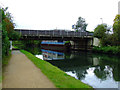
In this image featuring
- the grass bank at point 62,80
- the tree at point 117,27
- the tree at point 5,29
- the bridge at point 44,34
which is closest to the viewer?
the grass bank at point 62,80

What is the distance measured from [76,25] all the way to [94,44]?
1516 inches

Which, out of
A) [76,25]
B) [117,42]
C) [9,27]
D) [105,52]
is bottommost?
[105,52]

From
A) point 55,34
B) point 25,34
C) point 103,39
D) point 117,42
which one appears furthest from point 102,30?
point 25,34

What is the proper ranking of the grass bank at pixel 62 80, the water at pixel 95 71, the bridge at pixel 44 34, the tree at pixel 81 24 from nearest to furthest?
the grass bank at pixel 62 80, the water at pixel 95 71, the bridge at pixel 44 34, the tree at pixel 81 24

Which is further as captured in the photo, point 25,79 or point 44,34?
point 44,34

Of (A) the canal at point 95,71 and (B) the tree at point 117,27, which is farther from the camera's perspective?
(B) the tree at point 117,27

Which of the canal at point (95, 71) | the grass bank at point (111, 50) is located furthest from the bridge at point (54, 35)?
the canal at point (95, 71)

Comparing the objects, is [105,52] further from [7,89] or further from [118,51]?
[7,89]

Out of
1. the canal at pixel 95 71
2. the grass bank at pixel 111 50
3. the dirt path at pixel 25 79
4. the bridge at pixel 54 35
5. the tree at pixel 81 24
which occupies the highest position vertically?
the tree at pixel 81 24

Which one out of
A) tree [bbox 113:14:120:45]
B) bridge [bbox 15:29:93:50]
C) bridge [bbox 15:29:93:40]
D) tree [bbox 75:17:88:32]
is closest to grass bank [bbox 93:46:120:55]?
tree [bbox 113:14:120:45]

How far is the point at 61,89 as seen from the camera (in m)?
4.86

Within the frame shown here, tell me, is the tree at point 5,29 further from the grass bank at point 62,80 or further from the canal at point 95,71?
the canal at point 95,71

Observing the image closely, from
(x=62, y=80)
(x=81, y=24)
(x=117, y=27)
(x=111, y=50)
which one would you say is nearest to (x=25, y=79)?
(x=62, y=80)

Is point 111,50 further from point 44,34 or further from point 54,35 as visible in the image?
point 44,34
